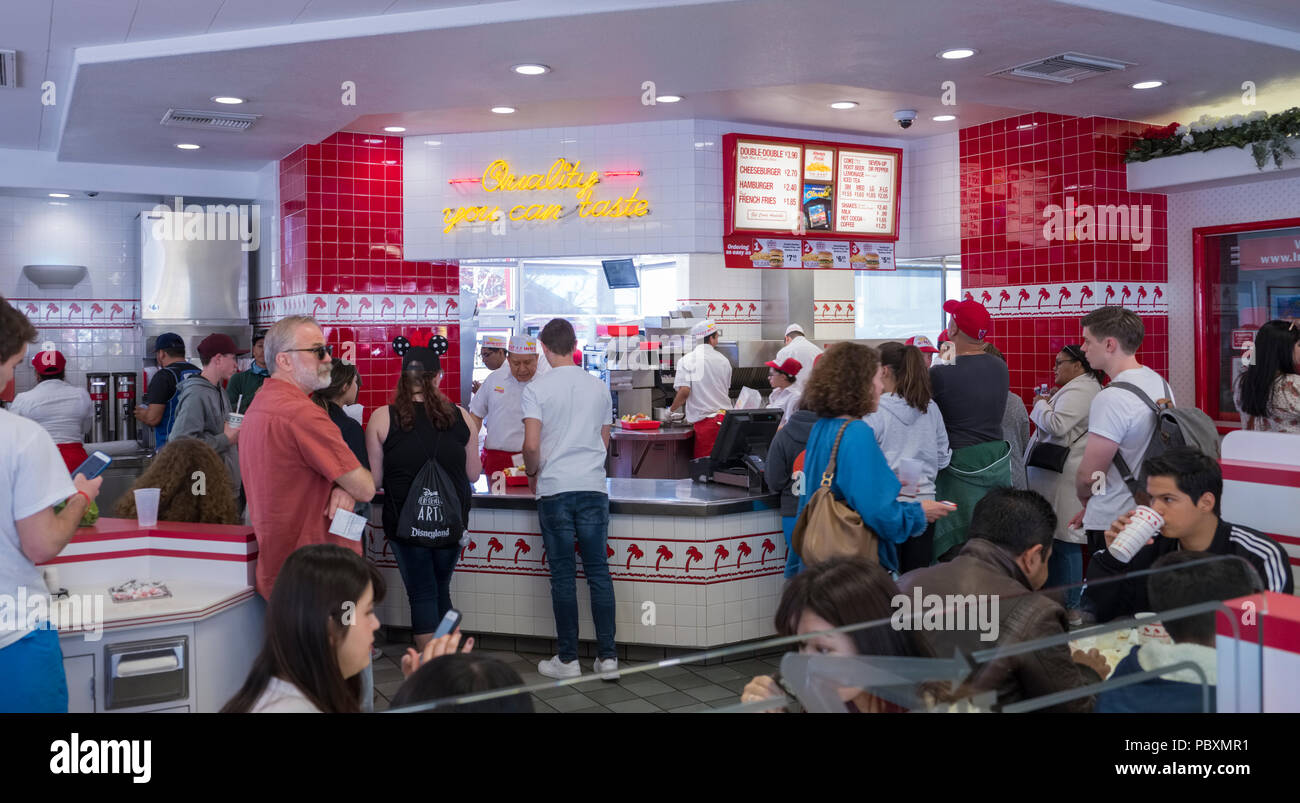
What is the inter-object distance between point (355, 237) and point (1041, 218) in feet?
17.5

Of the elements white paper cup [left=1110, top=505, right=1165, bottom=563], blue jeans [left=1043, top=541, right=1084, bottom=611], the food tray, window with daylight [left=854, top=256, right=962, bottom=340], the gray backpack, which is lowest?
blue jeans [left=1043, top=541, right=1084, bottom=611]

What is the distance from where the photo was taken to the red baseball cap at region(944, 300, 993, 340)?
494 centimetres

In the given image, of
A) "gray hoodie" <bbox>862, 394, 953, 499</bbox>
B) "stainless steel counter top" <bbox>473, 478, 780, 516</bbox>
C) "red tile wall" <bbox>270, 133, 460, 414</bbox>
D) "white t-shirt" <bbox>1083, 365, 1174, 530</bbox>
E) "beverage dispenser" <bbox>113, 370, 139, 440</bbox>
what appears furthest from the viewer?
"beverage dispenser" <bbox>113, 370, 139, 440</bbox>

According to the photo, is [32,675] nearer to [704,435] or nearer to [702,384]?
[704,435]

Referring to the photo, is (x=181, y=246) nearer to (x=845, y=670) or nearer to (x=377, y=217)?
(x=377, y=217)

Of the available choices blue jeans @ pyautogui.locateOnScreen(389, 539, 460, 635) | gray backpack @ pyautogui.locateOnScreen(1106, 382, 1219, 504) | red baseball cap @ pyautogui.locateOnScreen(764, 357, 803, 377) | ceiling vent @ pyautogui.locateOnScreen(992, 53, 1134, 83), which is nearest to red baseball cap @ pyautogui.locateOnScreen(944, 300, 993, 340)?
gray backpack @ pyautogui.locateOnScreen(1106, 382, 1219, 504)

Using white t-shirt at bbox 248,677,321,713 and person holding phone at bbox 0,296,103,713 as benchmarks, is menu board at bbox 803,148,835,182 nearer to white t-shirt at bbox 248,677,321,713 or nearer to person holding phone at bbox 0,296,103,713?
person holding phone at bbox 0,296,103,713

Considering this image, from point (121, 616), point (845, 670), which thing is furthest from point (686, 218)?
point (845, 670)

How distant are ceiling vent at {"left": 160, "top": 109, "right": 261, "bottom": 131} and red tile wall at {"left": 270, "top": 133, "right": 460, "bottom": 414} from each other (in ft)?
2.90

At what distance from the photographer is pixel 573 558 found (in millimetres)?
5062

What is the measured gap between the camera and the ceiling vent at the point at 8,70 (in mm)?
5773

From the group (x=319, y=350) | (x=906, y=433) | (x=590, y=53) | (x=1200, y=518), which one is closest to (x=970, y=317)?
(x=906, y=433)

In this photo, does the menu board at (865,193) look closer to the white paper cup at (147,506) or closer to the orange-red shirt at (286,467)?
the orange-red shirt at (286,467)

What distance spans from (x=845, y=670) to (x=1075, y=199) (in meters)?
6.87
